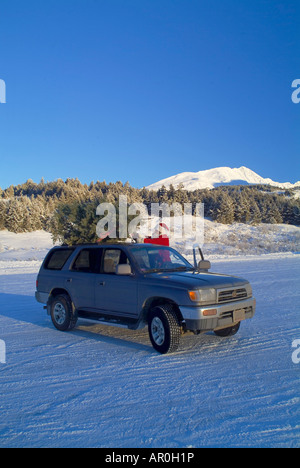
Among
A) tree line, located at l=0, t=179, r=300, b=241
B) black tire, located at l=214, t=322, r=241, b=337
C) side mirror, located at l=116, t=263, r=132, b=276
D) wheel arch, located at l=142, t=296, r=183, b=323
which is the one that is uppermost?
tree line, located at l=0, t=179, r=300, b=241

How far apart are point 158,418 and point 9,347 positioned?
12.2 ft

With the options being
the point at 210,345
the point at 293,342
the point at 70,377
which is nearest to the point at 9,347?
the point at 70,377

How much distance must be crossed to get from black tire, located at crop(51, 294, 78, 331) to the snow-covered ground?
0.65 ft

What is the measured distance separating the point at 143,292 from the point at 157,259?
1.01 metres

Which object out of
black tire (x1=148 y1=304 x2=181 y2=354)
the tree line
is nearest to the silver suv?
black tire (x1=148 y1=304 x2=181 y2=354)

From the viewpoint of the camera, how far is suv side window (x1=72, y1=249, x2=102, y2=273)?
300 inches

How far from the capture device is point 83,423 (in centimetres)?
387

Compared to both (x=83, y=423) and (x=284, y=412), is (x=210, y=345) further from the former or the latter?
(x=83, y=423)

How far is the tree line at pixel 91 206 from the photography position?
93.2ft

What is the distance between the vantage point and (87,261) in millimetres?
7855

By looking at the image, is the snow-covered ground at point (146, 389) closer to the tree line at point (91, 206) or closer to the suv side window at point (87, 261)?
the suv side window at point (87, 261)

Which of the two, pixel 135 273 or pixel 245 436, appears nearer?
pixel 245 436

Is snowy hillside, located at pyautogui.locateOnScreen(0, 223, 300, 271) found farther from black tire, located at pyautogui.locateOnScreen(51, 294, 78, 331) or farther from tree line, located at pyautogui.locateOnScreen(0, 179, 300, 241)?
black tire, located at pyautogui.locateOnScreen(51, 294, 78, 331)

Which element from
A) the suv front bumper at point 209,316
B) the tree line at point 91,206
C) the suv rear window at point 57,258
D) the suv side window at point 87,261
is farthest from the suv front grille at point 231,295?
the tree line at point 91,206
